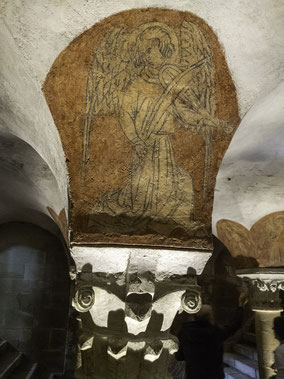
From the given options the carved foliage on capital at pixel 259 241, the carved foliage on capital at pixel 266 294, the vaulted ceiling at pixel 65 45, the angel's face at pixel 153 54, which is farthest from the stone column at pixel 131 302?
the carved foliage on capital at pixel 266 294

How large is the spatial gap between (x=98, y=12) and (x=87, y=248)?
5.06 feet

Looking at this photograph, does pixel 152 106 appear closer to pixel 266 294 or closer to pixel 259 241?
pixel 259 241

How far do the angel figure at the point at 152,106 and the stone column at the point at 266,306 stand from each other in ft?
10.6

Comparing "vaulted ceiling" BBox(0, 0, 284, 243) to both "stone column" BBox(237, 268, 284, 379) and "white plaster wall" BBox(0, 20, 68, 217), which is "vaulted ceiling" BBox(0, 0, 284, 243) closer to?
"white plaster wall" BBox(0, 20, 68, 217)

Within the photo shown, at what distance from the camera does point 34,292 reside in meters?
7.04

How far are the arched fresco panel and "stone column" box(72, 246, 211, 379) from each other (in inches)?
5.8

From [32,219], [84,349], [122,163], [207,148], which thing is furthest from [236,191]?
[32,219]

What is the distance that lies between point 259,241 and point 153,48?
3.69m

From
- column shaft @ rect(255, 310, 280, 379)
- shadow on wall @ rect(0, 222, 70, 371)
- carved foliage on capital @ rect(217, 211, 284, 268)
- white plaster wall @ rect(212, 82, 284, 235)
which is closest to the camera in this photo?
white plaster wall @ rect(212, 82, 284, 235)

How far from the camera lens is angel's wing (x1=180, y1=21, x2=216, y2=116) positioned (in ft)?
7.69

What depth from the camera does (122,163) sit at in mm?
2402

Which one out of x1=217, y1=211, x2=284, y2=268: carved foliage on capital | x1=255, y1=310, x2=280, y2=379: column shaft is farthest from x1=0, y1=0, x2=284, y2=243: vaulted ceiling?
x1=255, y1=310, x2=280, y2=379: column shaft

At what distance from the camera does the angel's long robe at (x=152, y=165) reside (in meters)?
2.38

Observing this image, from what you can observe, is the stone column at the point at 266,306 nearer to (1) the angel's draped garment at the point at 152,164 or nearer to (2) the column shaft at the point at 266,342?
(2) the column shaft at the point at 266,342
